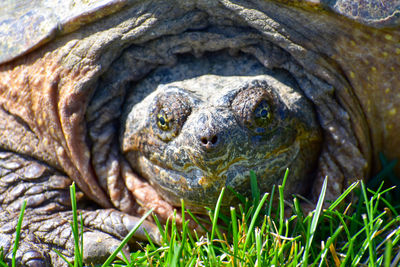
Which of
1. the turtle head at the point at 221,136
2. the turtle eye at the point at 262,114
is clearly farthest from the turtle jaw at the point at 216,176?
the turtle eye at the point at 262,114

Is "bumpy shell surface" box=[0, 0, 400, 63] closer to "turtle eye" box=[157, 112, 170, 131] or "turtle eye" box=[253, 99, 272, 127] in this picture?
"turtle eye" box=[253, 99, 272, 127]

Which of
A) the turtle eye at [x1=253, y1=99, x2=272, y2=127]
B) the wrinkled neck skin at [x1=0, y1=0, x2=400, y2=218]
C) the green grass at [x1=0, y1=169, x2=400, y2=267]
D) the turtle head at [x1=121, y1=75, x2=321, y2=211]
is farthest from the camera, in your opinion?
the wrinkled neck skin at [x1=0, y1=0, x2=400, y2=218]

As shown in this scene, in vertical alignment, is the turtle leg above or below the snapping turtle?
below

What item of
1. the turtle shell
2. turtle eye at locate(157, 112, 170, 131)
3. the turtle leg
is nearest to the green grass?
the turtle leg

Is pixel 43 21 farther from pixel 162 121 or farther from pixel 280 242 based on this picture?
pixel 280 242

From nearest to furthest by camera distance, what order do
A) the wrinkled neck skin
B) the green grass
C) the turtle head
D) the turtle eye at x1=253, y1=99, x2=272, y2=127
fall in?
the green grass → the turtle head → the turtle eye at x1=253, y1=99, x2=272, y2=127 → the wrinkled neck skin

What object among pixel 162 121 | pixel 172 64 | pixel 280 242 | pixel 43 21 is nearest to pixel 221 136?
pixel 162 121

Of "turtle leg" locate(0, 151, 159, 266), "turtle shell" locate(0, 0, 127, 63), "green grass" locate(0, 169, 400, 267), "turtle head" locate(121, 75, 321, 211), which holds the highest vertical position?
"turtle shell" locate(0, 0, 127, 63)
